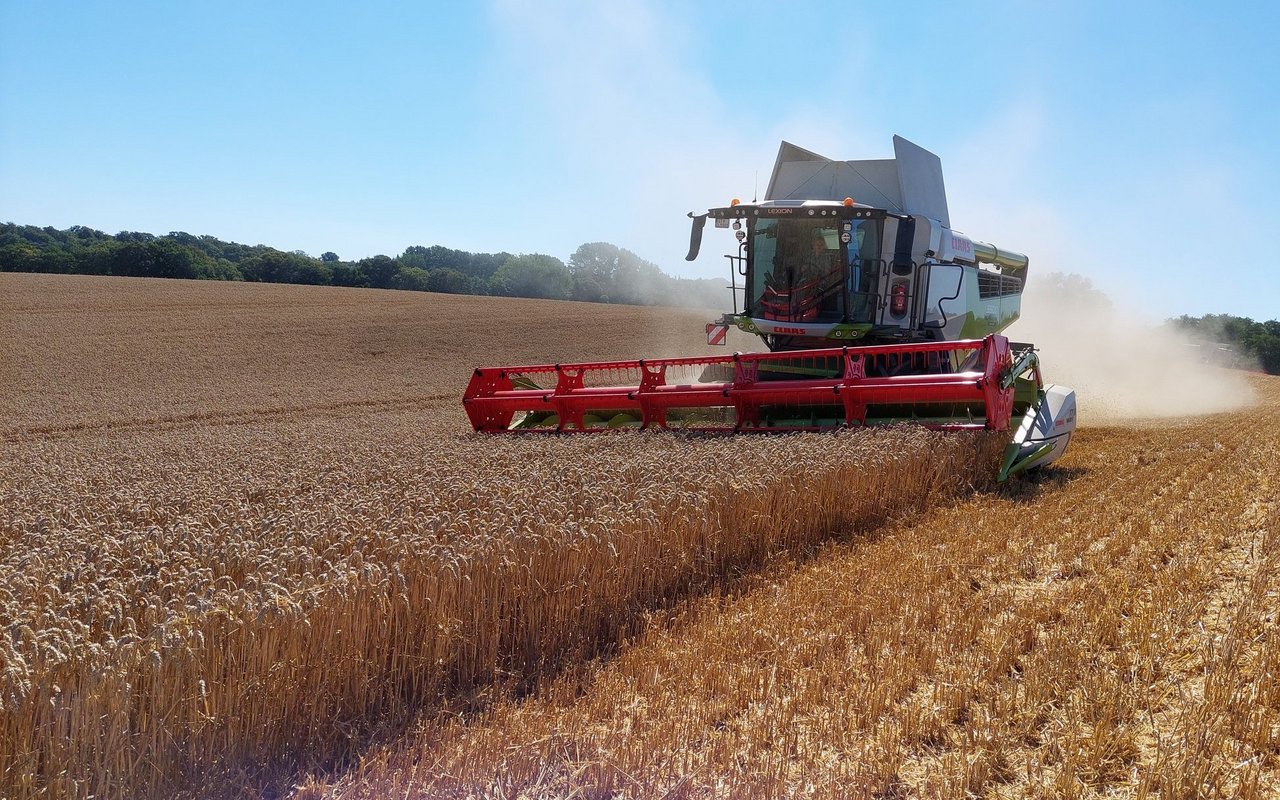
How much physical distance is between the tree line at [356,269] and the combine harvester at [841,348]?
27.2 metres

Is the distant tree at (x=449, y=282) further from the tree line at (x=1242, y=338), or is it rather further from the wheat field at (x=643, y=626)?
the wheat field at (x=643, y=626)

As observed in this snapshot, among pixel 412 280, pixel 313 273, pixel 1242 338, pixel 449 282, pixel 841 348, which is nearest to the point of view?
pixel 841 348

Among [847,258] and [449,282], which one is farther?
[449,282]

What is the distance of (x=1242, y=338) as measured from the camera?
149ft

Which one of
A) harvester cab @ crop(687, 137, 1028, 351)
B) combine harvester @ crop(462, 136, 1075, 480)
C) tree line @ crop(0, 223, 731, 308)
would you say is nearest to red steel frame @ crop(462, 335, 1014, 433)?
combine harvester @ crop(462, 136, 1075, 480)

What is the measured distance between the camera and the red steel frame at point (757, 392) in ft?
21.9

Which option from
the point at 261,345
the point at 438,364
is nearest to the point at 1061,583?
the point at 438,364

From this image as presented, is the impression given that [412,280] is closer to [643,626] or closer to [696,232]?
[696,232]

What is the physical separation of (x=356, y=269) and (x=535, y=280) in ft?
35.4

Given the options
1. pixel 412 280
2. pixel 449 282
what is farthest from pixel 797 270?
pixel 449 282

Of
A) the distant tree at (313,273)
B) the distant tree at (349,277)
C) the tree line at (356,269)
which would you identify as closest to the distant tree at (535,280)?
the tree line at (356,269)

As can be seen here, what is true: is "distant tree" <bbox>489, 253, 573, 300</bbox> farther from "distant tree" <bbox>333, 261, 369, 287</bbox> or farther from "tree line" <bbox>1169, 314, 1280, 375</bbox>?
"tree line" <bbox>1169, 314, 1280, 375</bbox>

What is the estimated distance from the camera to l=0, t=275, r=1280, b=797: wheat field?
2.44m

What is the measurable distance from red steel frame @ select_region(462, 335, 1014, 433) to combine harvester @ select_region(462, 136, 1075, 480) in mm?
14
